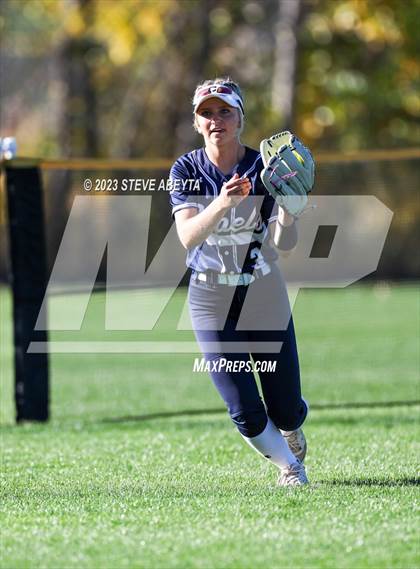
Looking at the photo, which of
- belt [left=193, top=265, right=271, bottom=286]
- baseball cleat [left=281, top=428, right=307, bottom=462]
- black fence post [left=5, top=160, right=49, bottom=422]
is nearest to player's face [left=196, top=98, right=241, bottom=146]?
belt [left=193, top=265, right=271, bottom=286]

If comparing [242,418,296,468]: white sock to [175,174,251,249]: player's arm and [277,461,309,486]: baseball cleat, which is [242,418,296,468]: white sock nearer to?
[277,461,309,486]: baseball cleat

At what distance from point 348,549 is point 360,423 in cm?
418

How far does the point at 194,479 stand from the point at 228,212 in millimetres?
1612

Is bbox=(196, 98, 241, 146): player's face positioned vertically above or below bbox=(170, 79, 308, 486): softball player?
above

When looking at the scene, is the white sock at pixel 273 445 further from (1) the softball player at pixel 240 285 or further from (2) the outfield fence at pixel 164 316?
Answer: (2) the outfield fence at pixel 164 316

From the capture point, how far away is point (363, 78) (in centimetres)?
2719

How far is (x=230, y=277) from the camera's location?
5.59 meters

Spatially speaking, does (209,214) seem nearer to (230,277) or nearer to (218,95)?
(230,277)

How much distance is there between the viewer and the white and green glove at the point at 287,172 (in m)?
5.32

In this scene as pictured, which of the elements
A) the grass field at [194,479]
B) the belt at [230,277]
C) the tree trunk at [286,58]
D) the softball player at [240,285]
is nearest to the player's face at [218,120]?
the softball player at [240,285]

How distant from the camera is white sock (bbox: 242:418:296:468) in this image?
5.65 meters

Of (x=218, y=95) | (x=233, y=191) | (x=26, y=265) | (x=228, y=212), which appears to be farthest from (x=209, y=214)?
(x=26, y=265)

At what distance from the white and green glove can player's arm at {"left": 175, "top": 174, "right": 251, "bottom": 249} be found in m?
0.20

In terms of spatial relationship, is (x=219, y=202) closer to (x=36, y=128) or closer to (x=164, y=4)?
(x=164, y=4)
